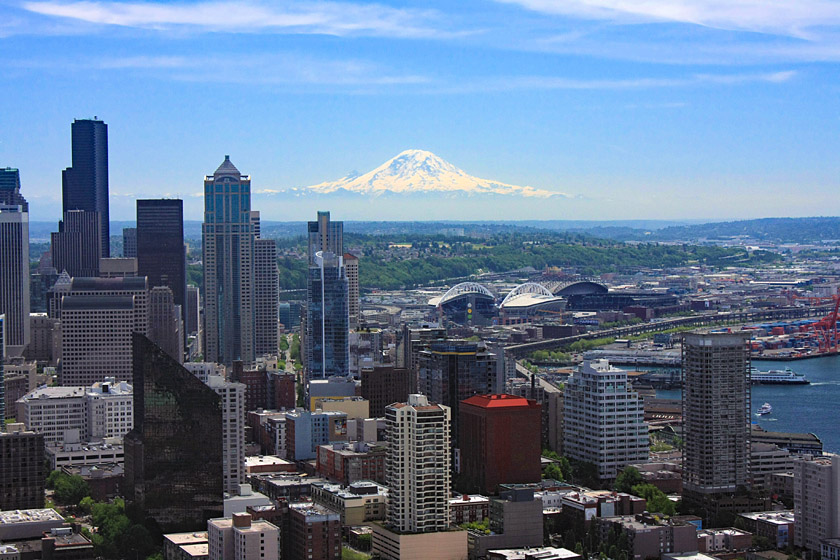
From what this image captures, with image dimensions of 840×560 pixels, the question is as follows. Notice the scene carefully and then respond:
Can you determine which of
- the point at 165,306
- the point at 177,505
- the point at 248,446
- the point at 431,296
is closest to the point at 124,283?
the point at 165,306

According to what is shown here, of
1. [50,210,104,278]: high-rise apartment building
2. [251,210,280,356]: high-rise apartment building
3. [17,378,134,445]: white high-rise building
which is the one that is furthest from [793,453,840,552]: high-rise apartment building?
[50,210,104,278]: high-rise apartment building

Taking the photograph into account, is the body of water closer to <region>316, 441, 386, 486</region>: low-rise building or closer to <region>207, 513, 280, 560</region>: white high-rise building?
<region>316, 441, 386, 486</region>: low-rise building

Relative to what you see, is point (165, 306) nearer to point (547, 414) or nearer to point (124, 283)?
point (124, 283)

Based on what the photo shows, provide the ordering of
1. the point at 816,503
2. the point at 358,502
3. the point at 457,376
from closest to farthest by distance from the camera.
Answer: the point at 816,503 < the point at 358,502 < the point at 457,376

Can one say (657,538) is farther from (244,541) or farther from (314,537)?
(244,541)

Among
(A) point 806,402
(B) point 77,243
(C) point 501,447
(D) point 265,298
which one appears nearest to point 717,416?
(C) point 501,447

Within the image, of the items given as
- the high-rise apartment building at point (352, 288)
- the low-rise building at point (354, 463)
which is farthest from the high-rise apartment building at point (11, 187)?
the low-rise building at point (354, 463)

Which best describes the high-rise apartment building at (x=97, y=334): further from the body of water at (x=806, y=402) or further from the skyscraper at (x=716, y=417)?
the skyscraper at (x=716, y=417)
